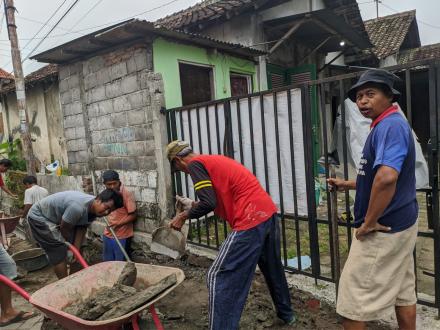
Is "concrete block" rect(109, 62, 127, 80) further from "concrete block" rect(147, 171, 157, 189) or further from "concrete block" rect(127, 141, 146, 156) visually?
"concrete block" rect(147, 171, 157, 189)

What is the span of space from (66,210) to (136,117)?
1.83 meters

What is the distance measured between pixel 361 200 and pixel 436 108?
3.55 ft

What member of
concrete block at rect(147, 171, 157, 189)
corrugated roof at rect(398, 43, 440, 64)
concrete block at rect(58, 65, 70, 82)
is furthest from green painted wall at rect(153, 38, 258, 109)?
corrugated roof at rect(398, 43, 440, 64)

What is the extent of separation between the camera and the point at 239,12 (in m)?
7.39

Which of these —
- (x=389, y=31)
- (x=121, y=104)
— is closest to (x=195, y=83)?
(x=121, y=104)

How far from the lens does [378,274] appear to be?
82.7 inches

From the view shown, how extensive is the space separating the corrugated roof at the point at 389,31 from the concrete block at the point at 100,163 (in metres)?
10.2

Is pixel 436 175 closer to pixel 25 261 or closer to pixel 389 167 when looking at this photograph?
pixel 389 167

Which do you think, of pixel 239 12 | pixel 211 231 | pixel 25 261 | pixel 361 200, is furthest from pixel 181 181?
pixel 239 12

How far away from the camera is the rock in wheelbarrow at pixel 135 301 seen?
7.78ft

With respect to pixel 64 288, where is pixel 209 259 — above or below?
below

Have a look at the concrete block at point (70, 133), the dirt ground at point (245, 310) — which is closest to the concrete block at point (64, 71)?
the concrete block at point (70, 133)

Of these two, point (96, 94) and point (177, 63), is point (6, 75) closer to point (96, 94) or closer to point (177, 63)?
point (96, 94)

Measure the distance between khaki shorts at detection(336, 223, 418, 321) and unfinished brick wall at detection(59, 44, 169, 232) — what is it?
11.0 ft
